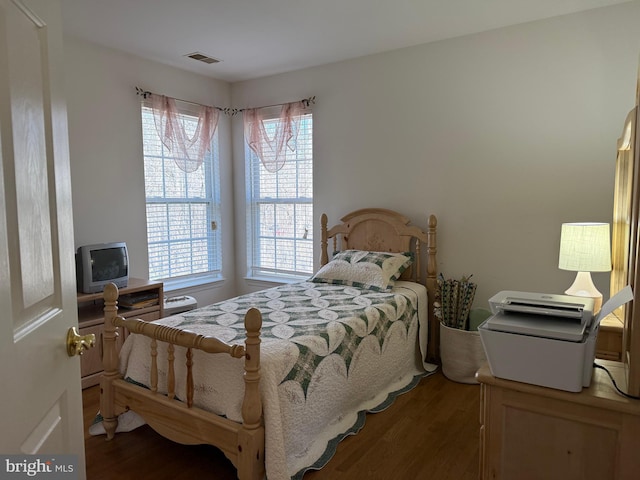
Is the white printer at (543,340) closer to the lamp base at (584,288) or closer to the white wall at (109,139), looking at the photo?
the lamp base at (584,288)

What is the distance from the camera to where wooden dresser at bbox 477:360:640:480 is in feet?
3.83

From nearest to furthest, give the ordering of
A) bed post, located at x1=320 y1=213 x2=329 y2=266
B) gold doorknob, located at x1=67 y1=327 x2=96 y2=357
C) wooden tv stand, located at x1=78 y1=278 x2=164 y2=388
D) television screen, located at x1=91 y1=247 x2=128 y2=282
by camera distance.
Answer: gold doorknob, located at x1=67 y1=327 x2=96 y2=357
wooden tv stand, located at x1=78 y1=278 x2=164 y2=388
television screen, located at x1=91 y1=247 x2=128 y2=282
bed post, located at x1=320 y1=213 x2=329 y2=266

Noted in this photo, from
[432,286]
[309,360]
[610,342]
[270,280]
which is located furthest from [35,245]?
[270,280]

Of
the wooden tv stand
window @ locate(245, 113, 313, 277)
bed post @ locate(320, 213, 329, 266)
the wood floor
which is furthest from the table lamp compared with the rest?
the wooden tv stand

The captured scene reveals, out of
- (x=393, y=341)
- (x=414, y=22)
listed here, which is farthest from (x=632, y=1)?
(x=393, y=341)

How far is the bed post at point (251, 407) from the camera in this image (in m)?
1.87

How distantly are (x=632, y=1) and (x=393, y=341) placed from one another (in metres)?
2.64

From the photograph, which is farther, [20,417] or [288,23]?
[288,23]

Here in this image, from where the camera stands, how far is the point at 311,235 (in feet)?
14.3

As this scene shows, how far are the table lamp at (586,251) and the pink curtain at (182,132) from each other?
318 cm

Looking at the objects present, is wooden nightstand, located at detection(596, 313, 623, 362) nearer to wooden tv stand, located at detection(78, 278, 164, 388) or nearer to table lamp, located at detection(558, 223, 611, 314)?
table lamp, located at detection(558, 223, 611, 314)

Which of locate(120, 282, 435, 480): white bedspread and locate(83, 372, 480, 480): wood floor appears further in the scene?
locate(83, 372, 480, 480): wood floor

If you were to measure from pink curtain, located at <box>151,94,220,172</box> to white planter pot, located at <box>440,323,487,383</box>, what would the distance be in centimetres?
273

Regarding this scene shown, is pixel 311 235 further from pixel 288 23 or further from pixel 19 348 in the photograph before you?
pixel 19 348
